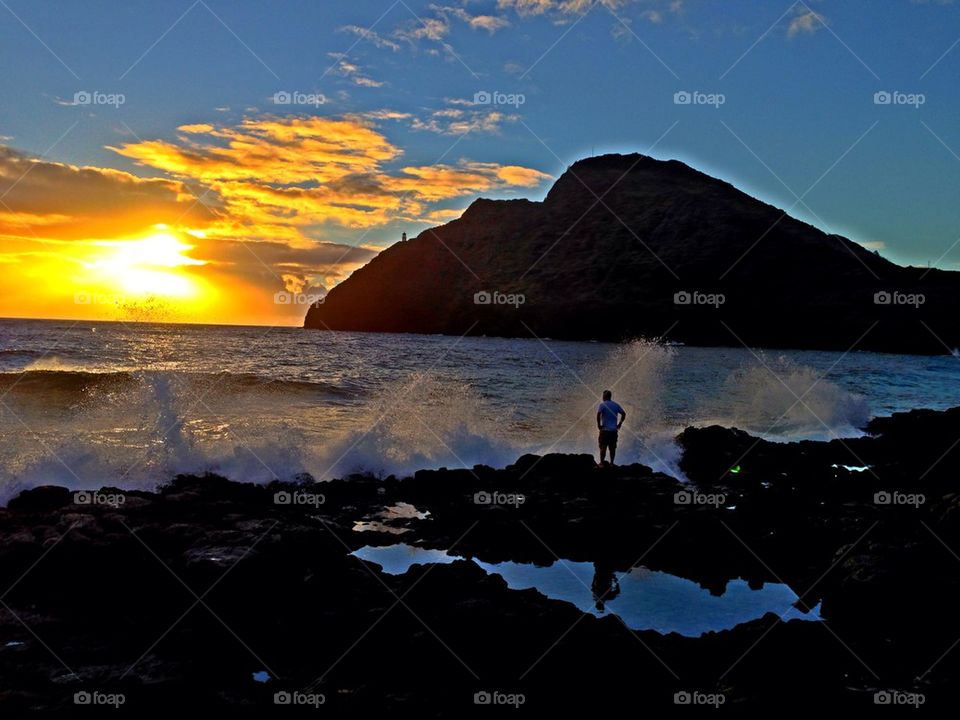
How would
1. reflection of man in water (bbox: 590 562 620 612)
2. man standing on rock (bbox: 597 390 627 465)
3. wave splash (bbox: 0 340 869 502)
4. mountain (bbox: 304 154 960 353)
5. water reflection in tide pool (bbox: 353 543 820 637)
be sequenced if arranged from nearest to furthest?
water reflection in tide pool (bbox: 353 543 820 637), reflection of man in water (bbox: 590 562 620 612), man standing on rock (bbox: 597 390 627 465), wave splash (bbox: 0 340 869 502), mountain (bbox: 304 154 960 353)

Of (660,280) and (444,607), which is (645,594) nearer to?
(444,607)

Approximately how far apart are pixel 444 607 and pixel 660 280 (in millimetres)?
147364

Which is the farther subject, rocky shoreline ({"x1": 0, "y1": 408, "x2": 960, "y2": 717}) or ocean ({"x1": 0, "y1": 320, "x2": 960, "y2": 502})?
ocean ({"x1": 0, "y1": 320, "x2": 960, "y2": 502})

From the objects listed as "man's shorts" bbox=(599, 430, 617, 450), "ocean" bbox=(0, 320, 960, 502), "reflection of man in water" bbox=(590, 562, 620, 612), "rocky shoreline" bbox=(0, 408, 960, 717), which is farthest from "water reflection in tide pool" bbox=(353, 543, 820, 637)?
"ocean" bbox=(0, 320, 960, 502)

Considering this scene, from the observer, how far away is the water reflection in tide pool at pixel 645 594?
370 inches

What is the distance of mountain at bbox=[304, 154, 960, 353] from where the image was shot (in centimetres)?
13362

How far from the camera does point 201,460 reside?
62.7 ft

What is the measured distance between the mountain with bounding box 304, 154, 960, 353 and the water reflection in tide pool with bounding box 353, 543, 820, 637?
326 feet

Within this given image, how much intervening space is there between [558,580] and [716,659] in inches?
138

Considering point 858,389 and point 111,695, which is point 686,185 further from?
point 111,695

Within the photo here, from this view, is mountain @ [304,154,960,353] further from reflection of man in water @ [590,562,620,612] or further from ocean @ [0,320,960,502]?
reflection of man in water @ [590,562,620,612]

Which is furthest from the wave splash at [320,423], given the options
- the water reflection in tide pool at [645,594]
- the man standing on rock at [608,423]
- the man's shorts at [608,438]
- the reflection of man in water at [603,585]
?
the reflection of man in water at [603,585]

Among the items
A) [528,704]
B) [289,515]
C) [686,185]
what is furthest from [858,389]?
[686,185]

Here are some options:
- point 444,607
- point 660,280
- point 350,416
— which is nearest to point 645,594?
point 444,607
